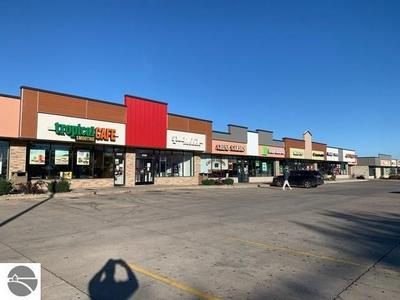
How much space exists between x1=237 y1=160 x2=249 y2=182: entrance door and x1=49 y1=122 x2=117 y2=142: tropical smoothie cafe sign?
64.2ft

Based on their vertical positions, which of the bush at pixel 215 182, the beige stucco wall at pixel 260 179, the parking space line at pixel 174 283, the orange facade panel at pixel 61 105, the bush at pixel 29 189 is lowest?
the parking space line at pixel 174 283

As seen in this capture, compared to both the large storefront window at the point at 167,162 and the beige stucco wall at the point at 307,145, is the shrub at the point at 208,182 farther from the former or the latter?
the beige stucco wall at the point at 307,145

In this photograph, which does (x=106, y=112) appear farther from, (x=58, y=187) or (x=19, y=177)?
(x=19, y=177)

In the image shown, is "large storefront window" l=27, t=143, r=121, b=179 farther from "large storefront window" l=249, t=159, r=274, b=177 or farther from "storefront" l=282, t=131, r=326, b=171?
"storefront" l=282, t=131, r=326, b=171

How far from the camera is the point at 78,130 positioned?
25.5 m

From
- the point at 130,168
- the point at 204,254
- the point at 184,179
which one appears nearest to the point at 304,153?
the point at 184,179

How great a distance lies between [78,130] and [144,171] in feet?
25.7

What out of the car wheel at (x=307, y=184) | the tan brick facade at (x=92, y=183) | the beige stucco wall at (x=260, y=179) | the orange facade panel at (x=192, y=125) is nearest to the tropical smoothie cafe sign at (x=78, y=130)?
the tan brick facade at (x=92, y=183)

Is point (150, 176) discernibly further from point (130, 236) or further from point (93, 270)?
point (93, 270)

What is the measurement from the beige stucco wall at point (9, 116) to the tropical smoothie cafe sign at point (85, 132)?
92.6 inches

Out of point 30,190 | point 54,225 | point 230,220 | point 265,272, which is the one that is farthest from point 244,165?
point 265,272

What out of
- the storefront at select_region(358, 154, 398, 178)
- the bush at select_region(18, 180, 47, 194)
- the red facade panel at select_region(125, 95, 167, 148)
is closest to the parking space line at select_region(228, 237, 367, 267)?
the bush at select_region(18, 180, 47, 194)

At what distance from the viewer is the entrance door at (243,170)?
145 feet

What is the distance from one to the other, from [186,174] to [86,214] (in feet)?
72.0
